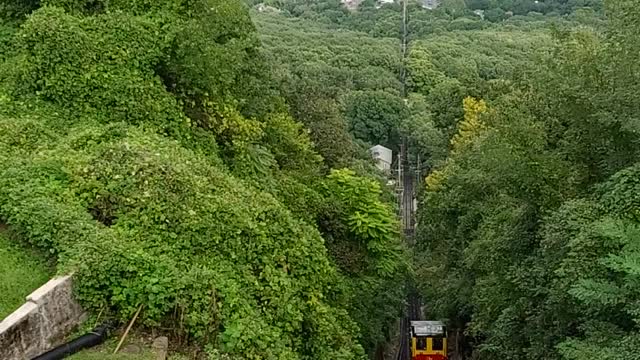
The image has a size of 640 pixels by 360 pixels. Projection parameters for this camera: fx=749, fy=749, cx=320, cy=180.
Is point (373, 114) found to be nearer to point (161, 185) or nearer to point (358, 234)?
point (358, 234)

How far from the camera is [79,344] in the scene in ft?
25.8

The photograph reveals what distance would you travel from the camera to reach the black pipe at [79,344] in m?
7.71

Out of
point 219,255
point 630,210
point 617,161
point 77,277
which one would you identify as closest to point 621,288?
point 630,210

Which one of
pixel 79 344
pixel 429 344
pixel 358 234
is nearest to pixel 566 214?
pixel 358 234

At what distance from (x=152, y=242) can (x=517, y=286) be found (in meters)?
7.64

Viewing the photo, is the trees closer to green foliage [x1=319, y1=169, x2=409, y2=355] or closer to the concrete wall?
green foliage [x1=319, y1=169, x2=409, y2=355]

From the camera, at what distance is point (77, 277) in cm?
820

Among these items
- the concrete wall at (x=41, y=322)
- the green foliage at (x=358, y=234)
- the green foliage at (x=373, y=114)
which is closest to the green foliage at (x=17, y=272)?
the concrete wall at (x=41, y=322)

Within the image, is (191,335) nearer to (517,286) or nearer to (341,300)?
(341,300)

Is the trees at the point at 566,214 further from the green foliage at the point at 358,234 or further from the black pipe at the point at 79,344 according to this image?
the black pipe at the point at 79,344

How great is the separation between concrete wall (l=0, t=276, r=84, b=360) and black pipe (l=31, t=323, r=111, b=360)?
21cm

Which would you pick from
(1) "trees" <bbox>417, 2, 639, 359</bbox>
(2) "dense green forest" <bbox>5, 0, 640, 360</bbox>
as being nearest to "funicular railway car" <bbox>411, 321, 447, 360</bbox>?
(2) "dense green forest" <bbox>5, 0, 640, 360</bbox>

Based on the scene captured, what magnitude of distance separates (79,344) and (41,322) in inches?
18.6

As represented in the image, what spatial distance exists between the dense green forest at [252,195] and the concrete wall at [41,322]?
0.25 meters
